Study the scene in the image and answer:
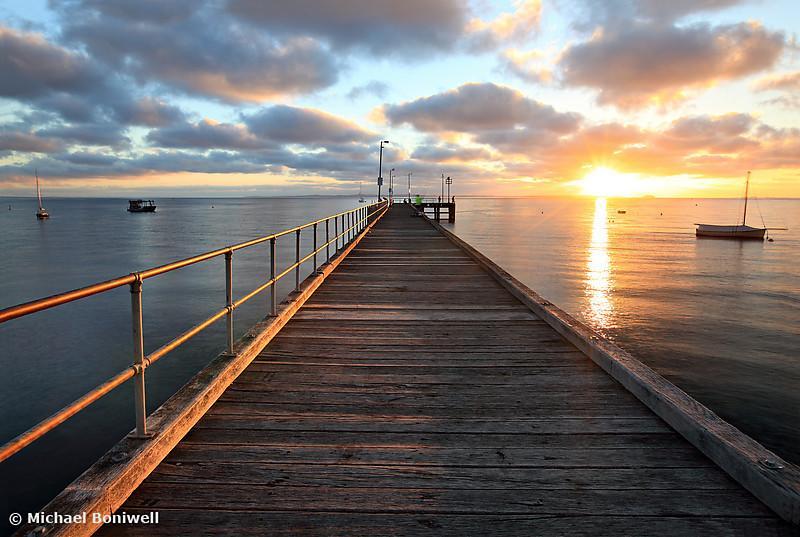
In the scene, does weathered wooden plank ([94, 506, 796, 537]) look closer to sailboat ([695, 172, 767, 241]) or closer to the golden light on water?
the golden light on water

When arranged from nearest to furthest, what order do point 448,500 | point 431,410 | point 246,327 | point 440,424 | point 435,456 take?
point 448,500 → point 435,456 → point 440,424 → point 431,410 → point 246,327

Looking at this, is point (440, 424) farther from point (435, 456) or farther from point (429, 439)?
point (435, 456)

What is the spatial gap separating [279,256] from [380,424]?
30.2m

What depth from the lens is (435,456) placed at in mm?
2730

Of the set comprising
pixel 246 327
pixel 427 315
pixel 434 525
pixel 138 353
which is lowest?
pixel 246 327

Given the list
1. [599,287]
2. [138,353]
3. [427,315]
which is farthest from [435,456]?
[599,287]

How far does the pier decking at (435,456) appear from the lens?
221 cm

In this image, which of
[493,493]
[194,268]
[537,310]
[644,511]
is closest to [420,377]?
[493,493]

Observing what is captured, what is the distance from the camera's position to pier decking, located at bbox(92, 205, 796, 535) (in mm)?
2205

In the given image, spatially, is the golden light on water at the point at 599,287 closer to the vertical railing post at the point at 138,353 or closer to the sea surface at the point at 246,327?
the sea surface at the point at 246,327

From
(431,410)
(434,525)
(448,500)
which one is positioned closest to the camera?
(434,525)

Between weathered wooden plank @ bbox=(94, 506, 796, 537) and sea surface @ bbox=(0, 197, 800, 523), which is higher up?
weathered wooden plank @ bbox=(94, 506, 796, 537)

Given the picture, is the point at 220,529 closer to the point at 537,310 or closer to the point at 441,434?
the point at 441,434

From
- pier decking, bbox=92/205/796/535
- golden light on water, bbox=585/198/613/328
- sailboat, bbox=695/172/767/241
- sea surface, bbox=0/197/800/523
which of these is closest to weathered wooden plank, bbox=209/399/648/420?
pier decking, bbox=92/205/796/535
